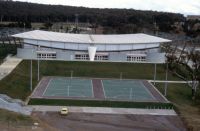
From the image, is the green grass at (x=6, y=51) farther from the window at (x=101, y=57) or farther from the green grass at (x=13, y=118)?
the green grass at (x=13, y=118)

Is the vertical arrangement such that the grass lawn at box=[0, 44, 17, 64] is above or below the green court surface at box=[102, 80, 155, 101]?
above

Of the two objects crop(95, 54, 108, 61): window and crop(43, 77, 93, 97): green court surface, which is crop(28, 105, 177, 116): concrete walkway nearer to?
crop(43, 77, 93, 97): green court surface

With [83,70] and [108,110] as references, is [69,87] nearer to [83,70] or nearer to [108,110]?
[108,110]

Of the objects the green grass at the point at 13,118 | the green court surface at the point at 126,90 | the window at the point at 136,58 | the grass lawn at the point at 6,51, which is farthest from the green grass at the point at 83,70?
the green grass at the point at 13,118

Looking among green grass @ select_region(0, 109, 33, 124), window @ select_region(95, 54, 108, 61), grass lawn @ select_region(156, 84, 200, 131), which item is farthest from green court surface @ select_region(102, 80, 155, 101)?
window @ select_region(95, 54, 108, 61)

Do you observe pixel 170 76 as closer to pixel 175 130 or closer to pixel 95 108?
pixel 95 108

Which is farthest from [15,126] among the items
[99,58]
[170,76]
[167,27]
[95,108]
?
[167,27]

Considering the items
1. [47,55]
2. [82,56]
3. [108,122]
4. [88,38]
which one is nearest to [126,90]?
[108,122]
